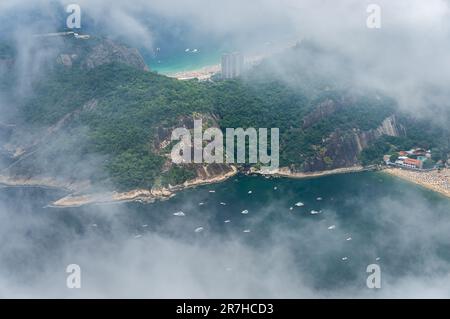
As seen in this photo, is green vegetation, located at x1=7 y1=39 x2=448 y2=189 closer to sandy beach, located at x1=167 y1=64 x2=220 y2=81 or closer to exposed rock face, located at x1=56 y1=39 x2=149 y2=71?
exposed rock face, located at x1=56 y1=39 x2=149 y2=71

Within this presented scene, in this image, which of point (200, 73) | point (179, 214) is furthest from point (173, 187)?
point (200, 73)

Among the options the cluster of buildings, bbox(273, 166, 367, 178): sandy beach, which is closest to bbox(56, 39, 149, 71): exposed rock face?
bbox(273, 166, 367, 178): sandy beach

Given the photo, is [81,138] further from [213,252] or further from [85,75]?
[213,252]

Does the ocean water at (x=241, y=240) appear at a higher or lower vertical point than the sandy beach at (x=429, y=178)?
lower

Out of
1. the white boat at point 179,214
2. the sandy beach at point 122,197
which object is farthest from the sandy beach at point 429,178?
the white boat at point 179,214

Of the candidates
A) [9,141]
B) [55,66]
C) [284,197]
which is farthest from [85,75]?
[284,197]

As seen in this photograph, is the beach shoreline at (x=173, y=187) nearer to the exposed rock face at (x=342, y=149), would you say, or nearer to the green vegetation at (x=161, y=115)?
the exposed rock face at (x=342, y=149)

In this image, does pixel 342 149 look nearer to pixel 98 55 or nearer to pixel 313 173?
pixel 313 173

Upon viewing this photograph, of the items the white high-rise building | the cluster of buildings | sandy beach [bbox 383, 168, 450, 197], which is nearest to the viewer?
sandy beach [bbox 383, 168, 450, 197]
